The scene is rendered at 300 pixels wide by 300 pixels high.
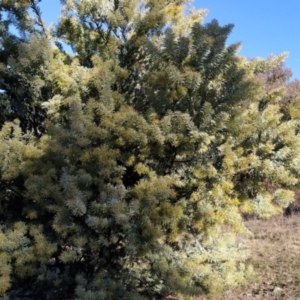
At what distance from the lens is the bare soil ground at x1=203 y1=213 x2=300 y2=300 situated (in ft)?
18.4

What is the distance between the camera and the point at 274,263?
6844 mm

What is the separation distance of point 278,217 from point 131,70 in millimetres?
7672

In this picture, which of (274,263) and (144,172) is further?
(274,263)

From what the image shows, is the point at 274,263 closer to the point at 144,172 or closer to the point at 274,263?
the point at 274,263

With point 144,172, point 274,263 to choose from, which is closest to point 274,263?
point 274,263

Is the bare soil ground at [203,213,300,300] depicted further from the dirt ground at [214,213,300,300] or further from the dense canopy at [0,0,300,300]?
the dense canopy at [0,0,300,300]

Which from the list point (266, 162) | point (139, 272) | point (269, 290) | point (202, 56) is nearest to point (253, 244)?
point (269, 290)

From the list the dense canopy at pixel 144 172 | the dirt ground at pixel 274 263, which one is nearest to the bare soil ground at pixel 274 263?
the dirt ground at pixel 274 263

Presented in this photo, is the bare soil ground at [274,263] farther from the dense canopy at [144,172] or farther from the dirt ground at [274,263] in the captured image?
the dense canopy at [144,172]

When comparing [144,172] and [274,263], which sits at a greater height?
[144,172]

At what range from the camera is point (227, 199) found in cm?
380

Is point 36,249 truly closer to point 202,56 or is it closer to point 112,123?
point 112,123

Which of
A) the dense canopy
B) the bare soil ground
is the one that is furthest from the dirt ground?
the dense canopy

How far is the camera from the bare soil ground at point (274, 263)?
5598 millimetres
